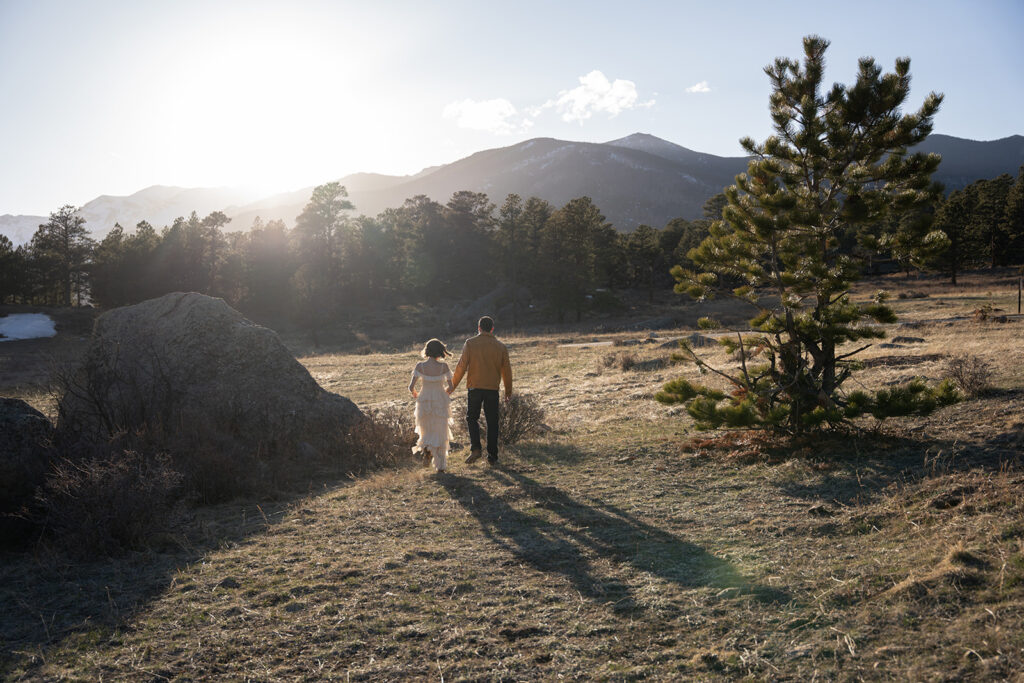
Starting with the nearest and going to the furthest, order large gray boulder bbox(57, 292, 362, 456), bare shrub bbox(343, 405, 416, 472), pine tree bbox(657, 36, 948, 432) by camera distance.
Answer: pine tree bbox(657, 36, 948, 432)
large gray boulder bbox(57, 292, 362, 456)
bare shrub bbox(343, 405, 416, 472)

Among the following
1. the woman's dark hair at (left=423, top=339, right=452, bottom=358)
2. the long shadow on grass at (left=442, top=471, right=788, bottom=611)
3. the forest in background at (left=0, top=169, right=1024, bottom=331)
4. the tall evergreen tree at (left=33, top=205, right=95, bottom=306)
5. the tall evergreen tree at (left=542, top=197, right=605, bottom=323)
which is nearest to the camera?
the long shadow on grass at (left=442, top=471, right=788, bottom=611)

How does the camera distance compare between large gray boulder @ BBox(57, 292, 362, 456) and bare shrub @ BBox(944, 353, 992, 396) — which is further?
bare shrub @ BBox(944, 353, 992, 396)

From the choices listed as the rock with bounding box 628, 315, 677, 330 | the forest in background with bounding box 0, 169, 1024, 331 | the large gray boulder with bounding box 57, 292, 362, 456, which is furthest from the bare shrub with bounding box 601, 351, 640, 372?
the forest in background with bounding box 0, 169, 1024, 331

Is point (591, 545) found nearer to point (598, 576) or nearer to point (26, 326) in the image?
point (598, 576)

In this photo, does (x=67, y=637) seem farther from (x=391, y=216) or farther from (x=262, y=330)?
(x=391, y=216)

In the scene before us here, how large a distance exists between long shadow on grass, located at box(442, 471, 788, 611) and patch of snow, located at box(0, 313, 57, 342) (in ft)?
164

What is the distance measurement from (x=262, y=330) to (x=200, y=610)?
728cm

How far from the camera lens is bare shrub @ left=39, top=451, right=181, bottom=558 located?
221 inches

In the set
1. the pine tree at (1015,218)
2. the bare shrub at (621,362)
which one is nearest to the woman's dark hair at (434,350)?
the bare shrub at (621,362)

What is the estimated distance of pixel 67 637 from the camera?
162 inches

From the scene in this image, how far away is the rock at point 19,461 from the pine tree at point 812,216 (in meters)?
7.09

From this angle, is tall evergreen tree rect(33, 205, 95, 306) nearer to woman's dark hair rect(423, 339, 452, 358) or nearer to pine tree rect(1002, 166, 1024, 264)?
woman's dark hair rect(423, 339, 452, 358)

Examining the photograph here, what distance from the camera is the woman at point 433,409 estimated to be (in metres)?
8.66

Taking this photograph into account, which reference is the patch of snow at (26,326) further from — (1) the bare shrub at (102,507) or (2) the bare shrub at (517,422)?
(1) the bare shrub at (102,507)
